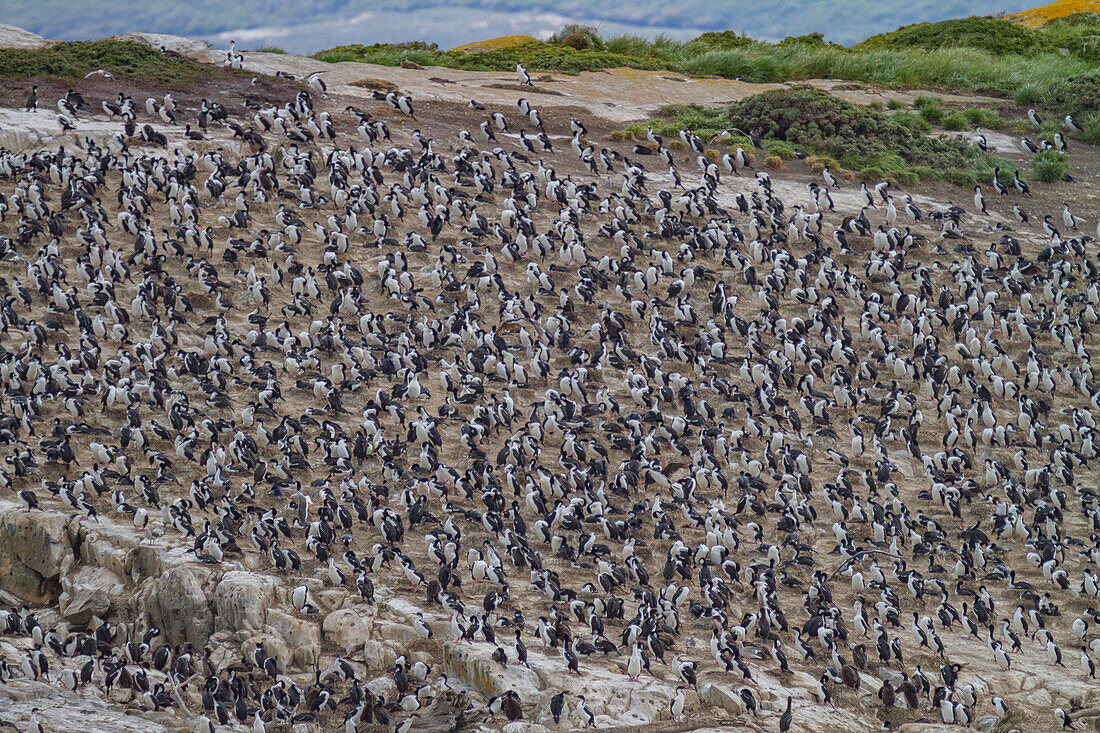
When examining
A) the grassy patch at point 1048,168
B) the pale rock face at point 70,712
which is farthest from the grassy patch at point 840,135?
the pale rock face at point 70,712

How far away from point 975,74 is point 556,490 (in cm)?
3802

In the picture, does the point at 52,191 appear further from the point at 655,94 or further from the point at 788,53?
the point at 788,53

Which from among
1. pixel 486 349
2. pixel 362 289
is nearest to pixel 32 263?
pixel 362 289

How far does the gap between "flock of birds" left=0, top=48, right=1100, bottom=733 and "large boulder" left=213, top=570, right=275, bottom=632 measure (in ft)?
2.09

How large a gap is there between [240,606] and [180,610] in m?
1.08

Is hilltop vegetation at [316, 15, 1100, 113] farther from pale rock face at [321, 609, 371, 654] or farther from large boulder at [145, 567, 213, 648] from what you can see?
pale rock face at [321, 609, 371, 654]

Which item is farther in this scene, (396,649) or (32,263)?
(32,263)

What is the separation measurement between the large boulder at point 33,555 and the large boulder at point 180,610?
248 centimetres

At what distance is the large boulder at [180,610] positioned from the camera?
20844 millimetres

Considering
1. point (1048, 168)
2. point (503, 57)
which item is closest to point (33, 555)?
point (1048, 168)

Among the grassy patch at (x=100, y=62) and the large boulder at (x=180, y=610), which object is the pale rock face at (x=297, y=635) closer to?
the large boulder at (x=180, y=610)

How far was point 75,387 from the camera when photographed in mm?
26469

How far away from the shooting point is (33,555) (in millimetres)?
22266

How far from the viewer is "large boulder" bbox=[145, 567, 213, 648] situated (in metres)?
20.8
